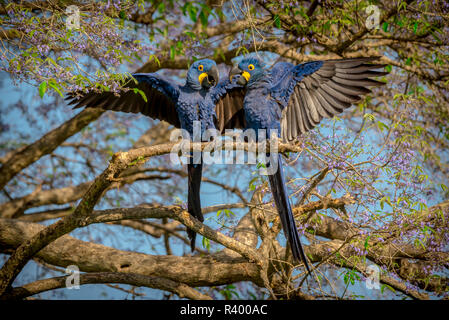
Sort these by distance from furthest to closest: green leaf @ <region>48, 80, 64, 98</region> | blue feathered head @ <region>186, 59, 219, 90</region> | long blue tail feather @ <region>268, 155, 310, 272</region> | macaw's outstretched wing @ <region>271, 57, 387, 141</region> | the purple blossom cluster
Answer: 1. blue feathered head @ <region>186, 59, 219, 90</region>
2. macaw's outstretched wing @ <region>271, 57, 387, 141</region>
3. long blue tail feather @ <region>268, 155, 310, 272</region>
4. the purple blossom cluster
5. green leaf @ <region>48, 80, 64, 98</region>

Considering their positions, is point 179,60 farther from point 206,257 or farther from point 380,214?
point 380,214

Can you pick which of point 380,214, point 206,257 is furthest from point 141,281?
point 380,214

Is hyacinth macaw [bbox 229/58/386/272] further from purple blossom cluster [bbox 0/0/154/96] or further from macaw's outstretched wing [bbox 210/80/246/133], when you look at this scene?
purple blossom cluster [bbox 0/0/154/96]

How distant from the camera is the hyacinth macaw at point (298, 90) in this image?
2.78m

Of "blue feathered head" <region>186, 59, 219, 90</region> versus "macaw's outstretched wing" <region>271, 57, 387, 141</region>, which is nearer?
"macaw's outstretched wing" <region>271, 57, 387, 141</region>

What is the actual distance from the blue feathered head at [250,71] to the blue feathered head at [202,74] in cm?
18

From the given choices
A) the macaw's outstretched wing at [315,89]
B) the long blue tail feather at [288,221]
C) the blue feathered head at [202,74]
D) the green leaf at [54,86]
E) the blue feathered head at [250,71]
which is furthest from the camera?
the blue feathered head at [202,74]

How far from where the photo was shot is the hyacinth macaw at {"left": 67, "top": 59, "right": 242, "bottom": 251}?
9.80 feet

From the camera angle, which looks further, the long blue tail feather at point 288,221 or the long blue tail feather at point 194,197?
the long blue tail feather at point 194,197

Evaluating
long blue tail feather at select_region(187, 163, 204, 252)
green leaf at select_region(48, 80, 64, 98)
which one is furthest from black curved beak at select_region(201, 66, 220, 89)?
green leaf at select_region(48, 80, 64, 98)

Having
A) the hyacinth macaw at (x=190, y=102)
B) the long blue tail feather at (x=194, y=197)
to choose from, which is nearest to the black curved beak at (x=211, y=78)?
the hyacinth macaw at (x=190, y=102)

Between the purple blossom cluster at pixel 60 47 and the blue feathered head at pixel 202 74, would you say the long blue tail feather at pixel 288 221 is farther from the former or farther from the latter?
the purple blossom cluster at pixel 60 47

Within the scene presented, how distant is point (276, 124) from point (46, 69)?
136cm
